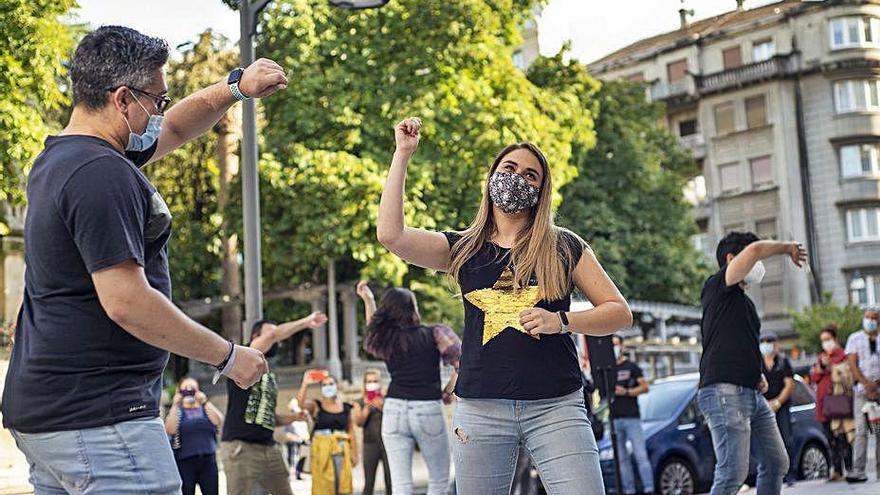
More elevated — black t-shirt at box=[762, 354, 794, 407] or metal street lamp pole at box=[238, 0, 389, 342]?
metal street lamp pole at box=[238, 0, 389, 342]

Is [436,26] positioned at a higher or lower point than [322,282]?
higher

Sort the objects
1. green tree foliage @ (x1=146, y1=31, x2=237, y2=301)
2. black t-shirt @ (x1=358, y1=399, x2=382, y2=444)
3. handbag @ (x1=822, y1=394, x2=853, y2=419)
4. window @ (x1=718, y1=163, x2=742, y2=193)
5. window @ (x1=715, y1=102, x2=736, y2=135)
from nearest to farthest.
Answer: black t-shirt @ (x1=358, y1=399, x2=382, y2=444)
handbag @ (x1=822, y1=394, x2=853, y2=419)
green tree foliage @ (x1=146, y1=31, x2=237, y2=301)
window @ (x1=718, y1=163, x2=742, y2=193)
window @ (x1=715, y1=102, x2=736, y2=135)

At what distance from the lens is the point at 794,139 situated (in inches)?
2194

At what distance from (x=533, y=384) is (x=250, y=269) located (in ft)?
26.4

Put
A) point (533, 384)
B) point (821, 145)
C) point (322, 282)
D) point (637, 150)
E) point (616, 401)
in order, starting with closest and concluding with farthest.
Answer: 1. point (533, 384)
2. point (616, 401)
3. point (322, 282)
4. point (637, 150)
5. point (821, 145)

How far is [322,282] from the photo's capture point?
3222 cm

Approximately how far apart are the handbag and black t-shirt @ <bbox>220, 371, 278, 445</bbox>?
858cm

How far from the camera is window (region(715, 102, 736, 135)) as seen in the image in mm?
58031

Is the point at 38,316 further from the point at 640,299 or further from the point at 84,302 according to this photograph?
the point at 640,299

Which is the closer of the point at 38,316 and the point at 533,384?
the point at 38,316

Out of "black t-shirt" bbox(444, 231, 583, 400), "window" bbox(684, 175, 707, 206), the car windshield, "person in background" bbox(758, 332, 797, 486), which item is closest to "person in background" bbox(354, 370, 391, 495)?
the car windshield

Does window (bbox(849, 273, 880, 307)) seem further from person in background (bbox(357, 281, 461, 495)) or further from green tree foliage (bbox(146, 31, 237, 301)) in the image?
person in background (bbox(357, 281, 461, 495))

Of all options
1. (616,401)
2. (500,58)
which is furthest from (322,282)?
(616,401)

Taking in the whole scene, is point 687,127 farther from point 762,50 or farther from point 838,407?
point 838,407
